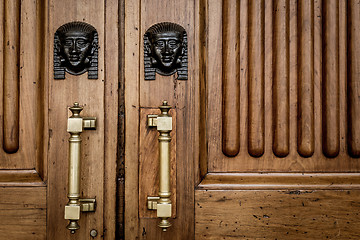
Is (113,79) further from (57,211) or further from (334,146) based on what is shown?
(334,146)

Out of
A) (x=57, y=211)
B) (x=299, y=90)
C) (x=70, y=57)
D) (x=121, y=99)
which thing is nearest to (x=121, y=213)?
(x=57, y=211)

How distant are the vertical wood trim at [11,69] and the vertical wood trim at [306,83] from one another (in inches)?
26.1

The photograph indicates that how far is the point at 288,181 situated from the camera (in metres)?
0.71

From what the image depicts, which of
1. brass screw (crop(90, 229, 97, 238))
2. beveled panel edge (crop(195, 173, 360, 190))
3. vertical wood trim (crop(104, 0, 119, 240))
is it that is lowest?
brass screw (crop(90, 229, 97, 238))

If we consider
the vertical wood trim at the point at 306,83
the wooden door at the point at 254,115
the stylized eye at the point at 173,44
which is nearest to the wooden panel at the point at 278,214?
the wooden door at the point at 254,115

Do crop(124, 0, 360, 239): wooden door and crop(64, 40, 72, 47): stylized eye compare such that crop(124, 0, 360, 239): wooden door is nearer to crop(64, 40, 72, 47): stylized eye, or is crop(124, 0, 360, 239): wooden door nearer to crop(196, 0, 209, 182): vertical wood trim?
crop(196, 0, 209, 182): vertical wood trim

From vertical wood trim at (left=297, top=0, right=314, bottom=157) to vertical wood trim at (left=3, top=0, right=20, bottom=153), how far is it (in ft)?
2.17

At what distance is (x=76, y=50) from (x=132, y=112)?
0.61 ft

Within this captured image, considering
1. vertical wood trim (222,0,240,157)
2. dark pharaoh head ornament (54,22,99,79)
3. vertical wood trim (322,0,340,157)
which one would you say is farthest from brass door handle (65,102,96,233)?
vertical wood trim (322,0,340,157)

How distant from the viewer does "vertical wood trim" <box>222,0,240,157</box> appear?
28.1 inches

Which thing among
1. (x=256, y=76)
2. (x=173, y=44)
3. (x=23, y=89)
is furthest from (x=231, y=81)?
(x=23, y=89)

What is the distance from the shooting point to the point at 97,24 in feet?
2.32

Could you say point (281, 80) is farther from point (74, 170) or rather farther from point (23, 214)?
point (23, 214)

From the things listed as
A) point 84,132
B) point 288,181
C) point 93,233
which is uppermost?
point 84,132
